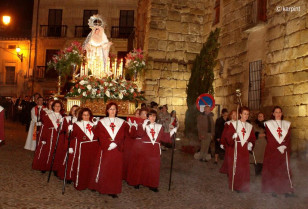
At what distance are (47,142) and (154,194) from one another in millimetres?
2890

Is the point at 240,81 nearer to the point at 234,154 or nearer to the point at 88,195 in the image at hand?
the point at 234,154

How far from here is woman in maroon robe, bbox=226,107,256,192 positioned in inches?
255

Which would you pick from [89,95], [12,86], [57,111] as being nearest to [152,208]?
[57,111]

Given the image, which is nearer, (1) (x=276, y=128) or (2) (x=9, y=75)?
(1) (x=276, y=128)

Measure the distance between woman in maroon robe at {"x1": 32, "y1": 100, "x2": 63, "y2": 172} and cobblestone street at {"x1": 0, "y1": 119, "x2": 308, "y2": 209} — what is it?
0.72 feet

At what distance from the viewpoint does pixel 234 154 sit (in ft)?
21.6

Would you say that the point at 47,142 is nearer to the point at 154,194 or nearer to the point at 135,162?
the point at 135,162

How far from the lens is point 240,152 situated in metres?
6.61

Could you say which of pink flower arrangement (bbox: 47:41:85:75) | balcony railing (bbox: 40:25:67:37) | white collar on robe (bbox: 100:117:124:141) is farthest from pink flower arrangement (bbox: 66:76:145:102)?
balcony railing (bbox: 40:25:67:37)

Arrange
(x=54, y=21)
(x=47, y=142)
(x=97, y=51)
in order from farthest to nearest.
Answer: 1. (x=54, y=21)
2. (x=97, y=51)
3. (x=47, y=142)

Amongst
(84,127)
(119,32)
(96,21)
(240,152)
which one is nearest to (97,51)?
(96,21)

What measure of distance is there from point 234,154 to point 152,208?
86.3 inches

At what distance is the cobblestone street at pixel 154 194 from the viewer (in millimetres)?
5258

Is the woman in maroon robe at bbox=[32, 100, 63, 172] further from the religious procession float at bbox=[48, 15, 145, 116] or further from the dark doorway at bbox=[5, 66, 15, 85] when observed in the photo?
the dark doorway at bbox=[5, 66, 15, 85]
